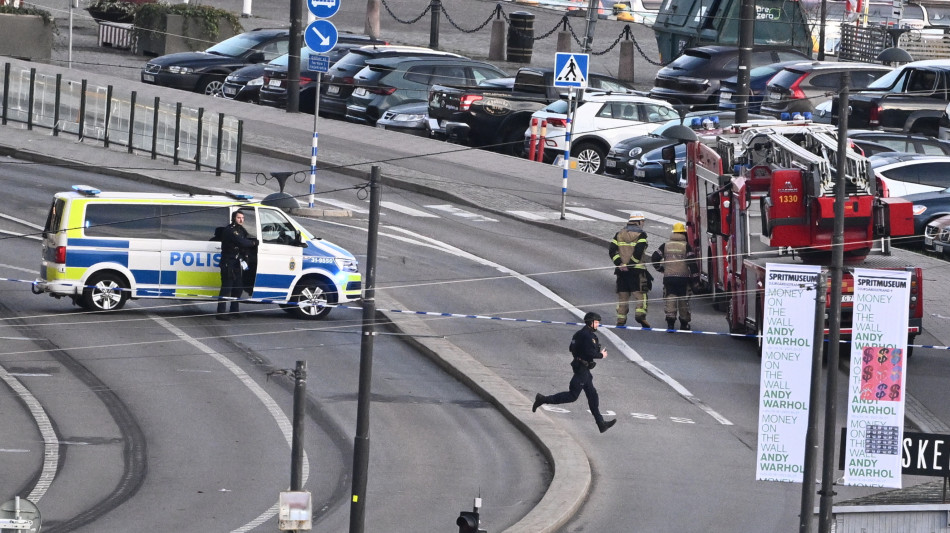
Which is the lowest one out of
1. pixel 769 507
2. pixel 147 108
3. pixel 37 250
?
pixel 769 507

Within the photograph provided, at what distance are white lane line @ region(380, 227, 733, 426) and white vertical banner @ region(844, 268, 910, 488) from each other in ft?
12.7

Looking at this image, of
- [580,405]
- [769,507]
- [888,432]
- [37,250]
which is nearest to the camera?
[888,432]

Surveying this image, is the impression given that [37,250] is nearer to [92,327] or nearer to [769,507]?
[92,327]

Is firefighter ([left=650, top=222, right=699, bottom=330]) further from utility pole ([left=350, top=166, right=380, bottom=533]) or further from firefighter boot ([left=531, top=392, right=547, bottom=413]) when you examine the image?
utility pole ([left=350, top=166, right=380, bottom=533])

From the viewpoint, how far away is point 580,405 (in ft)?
67.2

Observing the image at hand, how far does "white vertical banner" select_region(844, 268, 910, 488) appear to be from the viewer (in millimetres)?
15539

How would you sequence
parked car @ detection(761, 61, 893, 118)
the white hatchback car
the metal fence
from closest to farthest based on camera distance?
1. the metal fence
2. the white hatchback car
3. parked car @ detection(761, 61, 893, 118)

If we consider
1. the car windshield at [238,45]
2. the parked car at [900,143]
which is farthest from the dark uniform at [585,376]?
the car windshield at [238,45]

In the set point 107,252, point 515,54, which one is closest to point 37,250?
point 107,252

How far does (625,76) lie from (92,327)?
30.4 metres

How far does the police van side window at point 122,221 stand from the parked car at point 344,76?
15.7 meters

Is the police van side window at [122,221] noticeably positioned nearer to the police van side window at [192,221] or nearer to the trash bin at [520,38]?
the police van side window at [192,221]

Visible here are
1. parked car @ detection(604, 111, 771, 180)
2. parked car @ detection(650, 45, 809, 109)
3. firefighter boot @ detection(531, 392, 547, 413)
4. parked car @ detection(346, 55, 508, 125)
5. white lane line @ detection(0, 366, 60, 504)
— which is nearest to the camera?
white lane line @ detection(0, 366, 60, 504)

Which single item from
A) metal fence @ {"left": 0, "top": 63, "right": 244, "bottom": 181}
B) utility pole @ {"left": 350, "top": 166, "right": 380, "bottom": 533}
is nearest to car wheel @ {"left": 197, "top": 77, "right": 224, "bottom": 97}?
metal fence @ {"left": 0, "top": 63, "right": 244, "bottom": 181}
